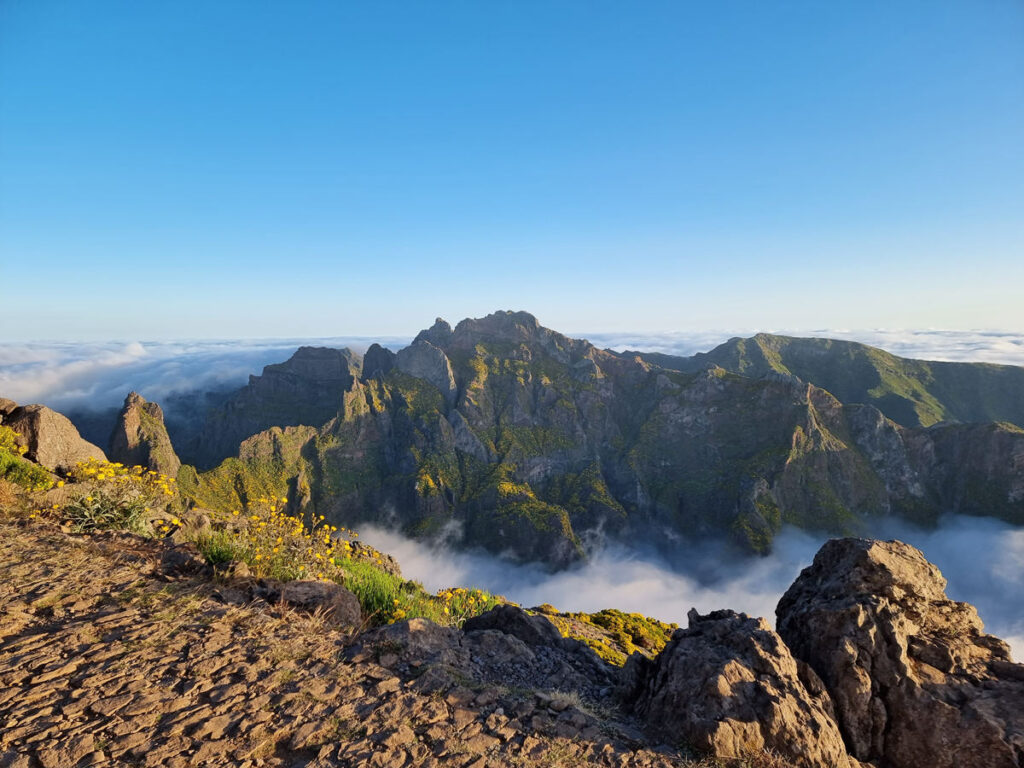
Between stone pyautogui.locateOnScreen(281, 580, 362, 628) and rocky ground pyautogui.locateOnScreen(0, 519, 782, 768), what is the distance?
0.30 meters

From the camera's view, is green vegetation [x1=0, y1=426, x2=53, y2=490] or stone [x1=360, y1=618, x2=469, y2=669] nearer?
stone [x1=360, y1=618, x2=469, y2=669]

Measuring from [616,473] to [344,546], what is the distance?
196 metres

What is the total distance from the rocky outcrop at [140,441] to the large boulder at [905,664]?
5448 inches

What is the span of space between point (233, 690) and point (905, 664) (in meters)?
10.2

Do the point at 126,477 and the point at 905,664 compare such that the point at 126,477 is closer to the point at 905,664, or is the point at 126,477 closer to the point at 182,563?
the point at 182,563

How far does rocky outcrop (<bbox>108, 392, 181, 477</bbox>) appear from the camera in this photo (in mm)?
115750

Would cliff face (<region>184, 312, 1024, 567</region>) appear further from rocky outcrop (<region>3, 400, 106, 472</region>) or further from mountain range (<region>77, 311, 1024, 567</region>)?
rocky outcrop (<region>3, 400, 106, 472</region>)

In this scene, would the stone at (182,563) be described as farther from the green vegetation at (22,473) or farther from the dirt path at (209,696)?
the green vegetation at (22,473)

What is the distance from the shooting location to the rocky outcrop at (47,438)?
15.7m

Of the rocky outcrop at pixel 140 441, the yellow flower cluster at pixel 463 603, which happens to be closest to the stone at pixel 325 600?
the yellow flower cluster at pixel 463 603

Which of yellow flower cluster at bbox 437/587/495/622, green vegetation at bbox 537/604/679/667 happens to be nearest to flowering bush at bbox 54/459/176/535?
yellow flower cluster at bbox 437/587/495/622

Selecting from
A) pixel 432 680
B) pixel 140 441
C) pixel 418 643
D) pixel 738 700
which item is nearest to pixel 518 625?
pixel 418 643

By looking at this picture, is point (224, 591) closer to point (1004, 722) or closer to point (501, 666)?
point (501, 666)

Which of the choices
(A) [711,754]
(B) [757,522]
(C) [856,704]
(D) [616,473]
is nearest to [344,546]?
(A) [711,754]
